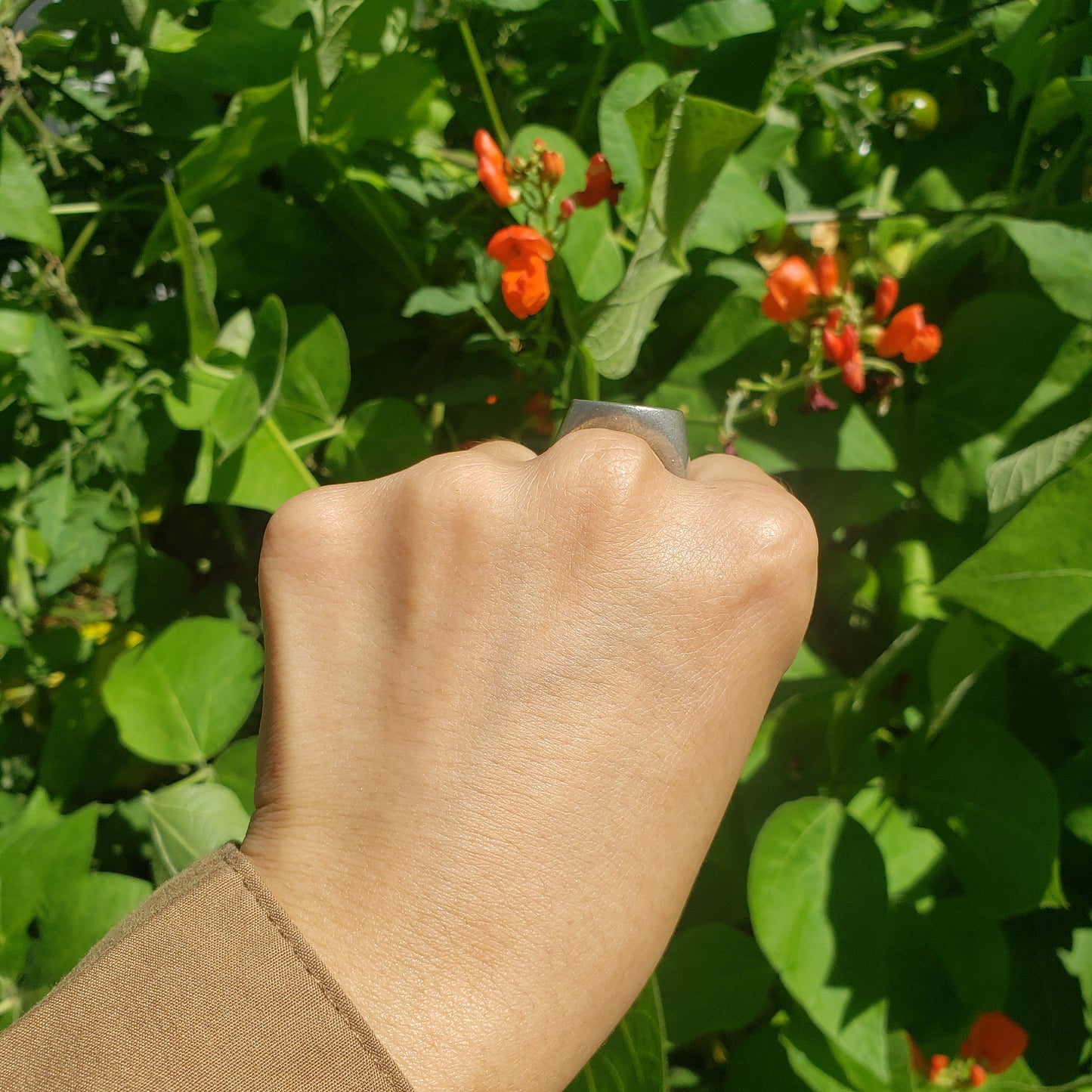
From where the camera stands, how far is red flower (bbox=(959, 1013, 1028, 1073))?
31.0 inches

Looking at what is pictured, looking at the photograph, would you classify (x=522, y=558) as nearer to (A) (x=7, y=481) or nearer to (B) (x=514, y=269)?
(B) (x=514, y=269)

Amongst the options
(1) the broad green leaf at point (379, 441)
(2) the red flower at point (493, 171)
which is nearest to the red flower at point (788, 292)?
(2) the red flower at point (493, 171)

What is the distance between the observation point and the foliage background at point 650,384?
716 mm

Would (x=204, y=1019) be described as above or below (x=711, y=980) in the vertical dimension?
above

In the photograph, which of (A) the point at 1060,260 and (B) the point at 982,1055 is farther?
(B) the point at 982,1055

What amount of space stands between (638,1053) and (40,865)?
533mm

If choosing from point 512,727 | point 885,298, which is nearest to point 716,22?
point 885,298

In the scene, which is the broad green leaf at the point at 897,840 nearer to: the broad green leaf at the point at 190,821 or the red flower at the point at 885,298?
the red flower at the point at 885,298

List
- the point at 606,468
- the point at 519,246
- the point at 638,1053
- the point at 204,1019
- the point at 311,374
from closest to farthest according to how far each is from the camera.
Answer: the point at 204,1019 < the point at 606,468 < the point at 638,1053 < the point at 519,246 < the point at 311,374

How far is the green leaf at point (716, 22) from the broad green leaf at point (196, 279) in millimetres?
407

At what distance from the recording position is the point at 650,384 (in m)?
0.84

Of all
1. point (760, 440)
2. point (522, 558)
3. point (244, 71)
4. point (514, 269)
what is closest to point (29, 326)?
point (244, 71)

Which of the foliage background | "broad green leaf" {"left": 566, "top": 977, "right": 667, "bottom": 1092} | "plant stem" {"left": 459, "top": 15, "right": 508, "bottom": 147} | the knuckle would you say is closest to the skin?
the knuckle

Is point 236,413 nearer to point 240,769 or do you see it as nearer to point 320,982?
point 240,769
